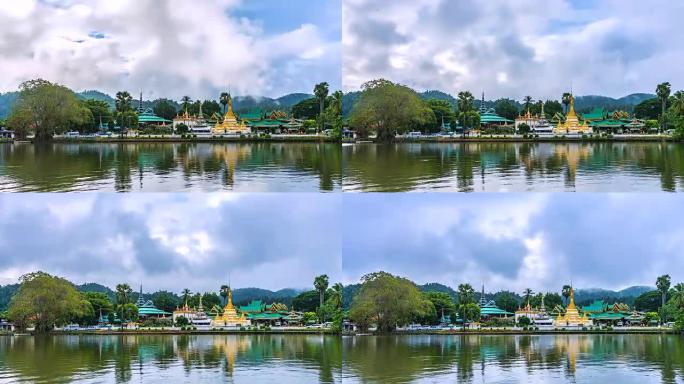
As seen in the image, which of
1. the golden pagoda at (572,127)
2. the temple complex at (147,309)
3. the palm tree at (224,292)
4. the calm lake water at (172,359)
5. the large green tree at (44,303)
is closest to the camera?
the calm lake water at (172,359)

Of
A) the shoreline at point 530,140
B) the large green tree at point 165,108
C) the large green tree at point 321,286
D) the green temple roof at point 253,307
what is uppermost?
the large green tree at point 165,108

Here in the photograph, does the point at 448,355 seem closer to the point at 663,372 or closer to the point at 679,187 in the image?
the point at 663,372

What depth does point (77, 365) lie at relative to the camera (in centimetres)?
778

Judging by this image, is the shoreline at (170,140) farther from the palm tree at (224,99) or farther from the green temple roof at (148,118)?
the palm tree at (224,99)

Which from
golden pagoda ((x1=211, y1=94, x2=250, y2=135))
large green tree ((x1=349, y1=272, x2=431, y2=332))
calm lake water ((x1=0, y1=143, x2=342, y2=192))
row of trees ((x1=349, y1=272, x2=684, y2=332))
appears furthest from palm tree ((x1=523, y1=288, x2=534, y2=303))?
golden pagoda ((x1=211, y1=94, x2=250, y2=135))

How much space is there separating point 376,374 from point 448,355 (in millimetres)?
1342

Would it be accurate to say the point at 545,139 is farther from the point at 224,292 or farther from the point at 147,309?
the point at 147,309

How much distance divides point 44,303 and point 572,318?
5.62 m

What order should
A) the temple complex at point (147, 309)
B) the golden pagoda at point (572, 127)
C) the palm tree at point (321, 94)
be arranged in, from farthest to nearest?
Answer: the temple complex at point (147, 309), the golden pagoda at point (572, 127), the palm tree at point (321, 94)

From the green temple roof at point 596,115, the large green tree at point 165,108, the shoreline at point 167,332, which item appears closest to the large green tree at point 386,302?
the shoreline at point 167,332

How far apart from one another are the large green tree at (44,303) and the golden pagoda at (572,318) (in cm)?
517

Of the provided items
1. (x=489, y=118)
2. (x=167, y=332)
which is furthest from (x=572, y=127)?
(x=167, y=332)

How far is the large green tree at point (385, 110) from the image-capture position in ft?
25.5

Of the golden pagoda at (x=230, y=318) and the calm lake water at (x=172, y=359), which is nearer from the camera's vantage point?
the calm lake water at (x=172, y=359)
